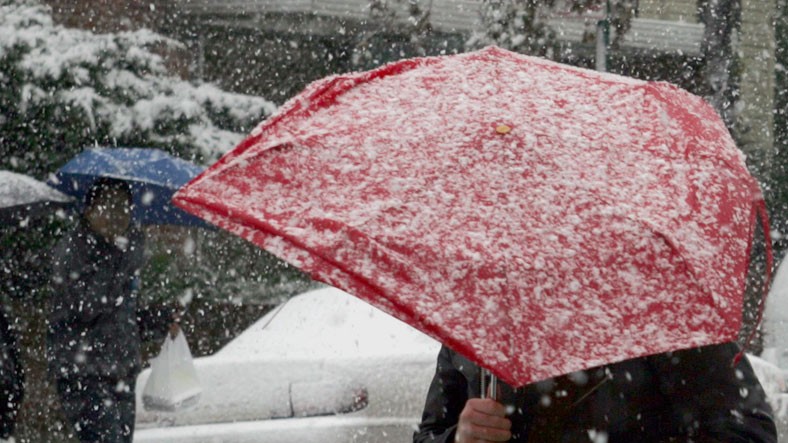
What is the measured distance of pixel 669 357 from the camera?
8.09 feet

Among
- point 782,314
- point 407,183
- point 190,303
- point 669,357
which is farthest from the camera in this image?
point 190,303

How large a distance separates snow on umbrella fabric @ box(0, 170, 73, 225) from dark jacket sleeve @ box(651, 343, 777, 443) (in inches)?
209

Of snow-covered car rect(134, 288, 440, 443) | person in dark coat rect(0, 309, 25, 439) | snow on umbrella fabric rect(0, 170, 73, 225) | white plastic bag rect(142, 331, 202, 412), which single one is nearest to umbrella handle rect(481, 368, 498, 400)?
snow-covered car rect(134, 288, 440, 443)

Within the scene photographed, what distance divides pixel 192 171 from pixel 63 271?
2224mm

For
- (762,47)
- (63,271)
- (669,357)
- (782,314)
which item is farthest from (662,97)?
(762,47)

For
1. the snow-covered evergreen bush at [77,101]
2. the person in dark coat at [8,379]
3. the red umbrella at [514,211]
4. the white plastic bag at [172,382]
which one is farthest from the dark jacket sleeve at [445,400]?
the snow-covered evergreen bush at [77,101]

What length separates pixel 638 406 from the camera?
2525 millimetres

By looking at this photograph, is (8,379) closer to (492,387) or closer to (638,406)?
(492,387)

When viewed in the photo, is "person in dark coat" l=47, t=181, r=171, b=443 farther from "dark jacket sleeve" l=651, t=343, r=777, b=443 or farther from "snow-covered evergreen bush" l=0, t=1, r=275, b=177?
"snow-covered evergreen bush" l=0, t=1, r=275, b=177

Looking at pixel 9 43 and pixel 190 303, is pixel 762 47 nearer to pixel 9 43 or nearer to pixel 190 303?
pixel 190 303

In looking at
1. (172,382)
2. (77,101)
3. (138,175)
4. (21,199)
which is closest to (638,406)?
(172,382)

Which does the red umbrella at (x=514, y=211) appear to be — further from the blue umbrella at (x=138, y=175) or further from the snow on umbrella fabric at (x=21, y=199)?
the blue umbrella at (x=138, y=175)

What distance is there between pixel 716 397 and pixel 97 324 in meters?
4.45

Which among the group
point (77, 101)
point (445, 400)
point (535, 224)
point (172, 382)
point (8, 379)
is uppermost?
point (535, 224)
